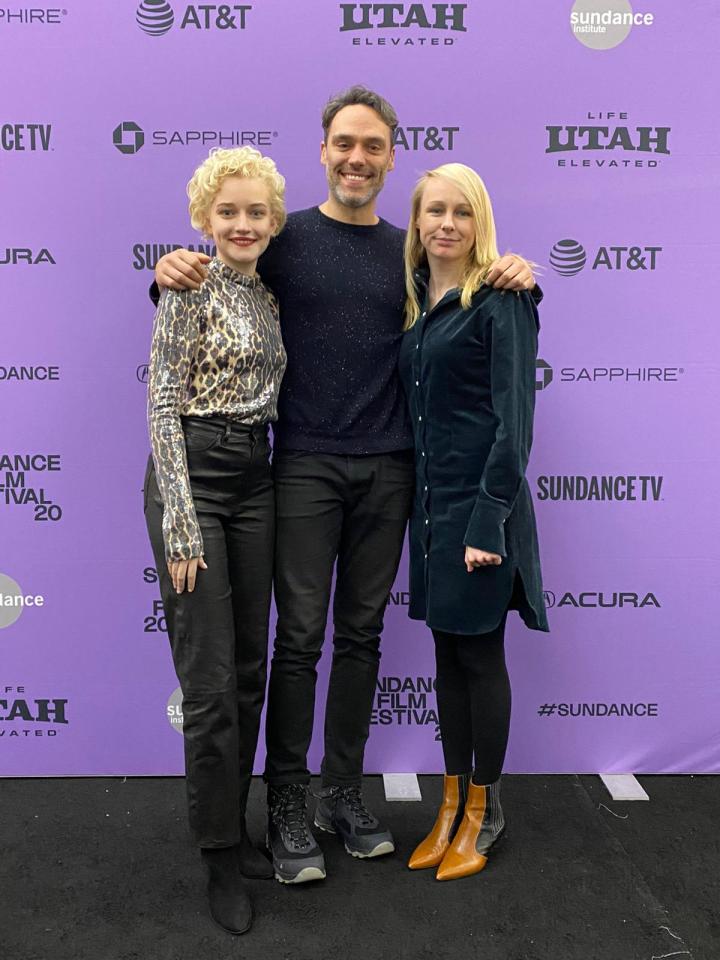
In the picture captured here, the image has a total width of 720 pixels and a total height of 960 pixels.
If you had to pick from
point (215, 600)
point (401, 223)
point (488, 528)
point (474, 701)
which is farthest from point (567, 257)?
point (215, 600)

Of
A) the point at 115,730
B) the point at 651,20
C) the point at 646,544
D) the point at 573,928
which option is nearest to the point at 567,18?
the point at 651,20

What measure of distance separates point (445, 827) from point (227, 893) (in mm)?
569

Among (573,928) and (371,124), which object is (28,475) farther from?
(573,928)

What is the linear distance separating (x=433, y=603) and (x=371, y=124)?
3.66 feet

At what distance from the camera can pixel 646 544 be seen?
245cm

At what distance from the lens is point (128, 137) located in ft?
7.38

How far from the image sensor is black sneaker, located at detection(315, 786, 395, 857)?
201 centimetres

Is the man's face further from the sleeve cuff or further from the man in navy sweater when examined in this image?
the sleeve cuff

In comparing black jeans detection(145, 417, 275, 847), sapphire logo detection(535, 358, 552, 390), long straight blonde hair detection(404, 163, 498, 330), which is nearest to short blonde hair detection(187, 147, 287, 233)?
long straight blonde hair detection(404, 163, 498, 330)

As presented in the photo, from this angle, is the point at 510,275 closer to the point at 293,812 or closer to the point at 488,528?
the point at 488,528

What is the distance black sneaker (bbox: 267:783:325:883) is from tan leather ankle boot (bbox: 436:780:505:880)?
308 millimetres

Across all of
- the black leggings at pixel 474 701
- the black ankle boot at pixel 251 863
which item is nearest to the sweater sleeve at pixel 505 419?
the black leggings at pixel 474 701

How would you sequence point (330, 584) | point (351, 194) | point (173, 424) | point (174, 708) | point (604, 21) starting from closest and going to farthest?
point (173, 424), point (351, 194), point (330, 584), point (604, 21), point (174, 708)

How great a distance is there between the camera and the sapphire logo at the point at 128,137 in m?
2.24
